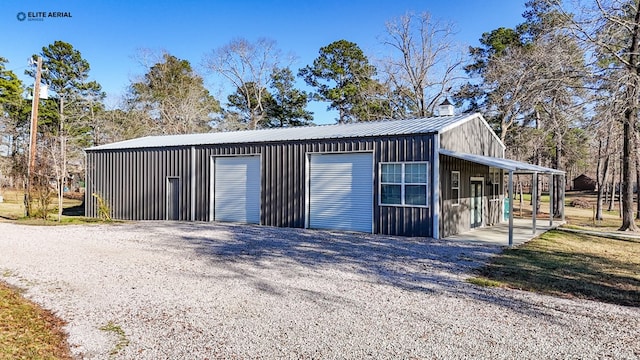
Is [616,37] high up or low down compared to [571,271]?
up

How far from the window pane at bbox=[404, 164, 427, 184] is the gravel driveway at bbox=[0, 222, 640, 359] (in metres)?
2.98

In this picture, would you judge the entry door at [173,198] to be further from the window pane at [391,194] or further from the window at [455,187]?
the window at [455,187]

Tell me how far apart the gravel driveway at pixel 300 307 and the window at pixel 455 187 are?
3.60 meters

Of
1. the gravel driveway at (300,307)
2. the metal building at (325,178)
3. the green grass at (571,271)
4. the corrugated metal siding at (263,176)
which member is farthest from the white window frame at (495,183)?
the gravel driveway at (300,307)

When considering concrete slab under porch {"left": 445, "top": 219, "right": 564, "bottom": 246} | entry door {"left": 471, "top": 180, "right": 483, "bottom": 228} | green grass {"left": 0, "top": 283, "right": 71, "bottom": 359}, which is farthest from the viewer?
entry door {"left": 471, "top": 180, "right": 483, "bottom": 228}

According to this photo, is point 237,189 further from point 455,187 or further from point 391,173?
point 455,187

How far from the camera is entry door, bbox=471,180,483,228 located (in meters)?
14.3

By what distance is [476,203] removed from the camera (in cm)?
1458

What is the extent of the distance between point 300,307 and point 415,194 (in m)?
7.47

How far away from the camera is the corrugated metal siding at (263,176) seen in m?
11.9

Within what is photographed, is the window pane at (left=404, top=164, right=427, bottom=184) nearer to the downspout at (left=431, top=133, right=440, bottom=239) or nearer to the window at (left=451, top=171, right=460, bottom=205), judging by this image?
the downspout at (left=431, top=133, right=440, bottom=239)

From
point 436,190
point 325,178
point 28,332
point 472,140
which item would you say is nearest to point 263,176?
point 325,178

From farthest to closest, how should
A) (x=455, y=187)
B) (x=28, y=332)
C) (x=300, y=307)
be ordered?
(x=455, y=187), (x=300, y=307), (x=28, y=332)

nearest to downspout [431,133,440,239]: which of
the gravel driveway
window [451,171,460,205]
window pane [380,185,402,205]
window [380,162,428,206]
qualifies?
window [380,162,428,206]
